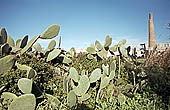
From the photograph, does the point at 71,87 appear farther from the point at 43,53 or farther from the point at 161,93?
the point at 161,93

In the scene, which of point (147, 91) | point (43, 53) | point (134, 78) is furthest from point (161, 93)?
point (43, 53)

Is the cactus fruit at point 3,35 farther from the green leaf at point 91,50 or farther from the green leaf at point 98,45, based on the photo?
the green leaf at point 98,45

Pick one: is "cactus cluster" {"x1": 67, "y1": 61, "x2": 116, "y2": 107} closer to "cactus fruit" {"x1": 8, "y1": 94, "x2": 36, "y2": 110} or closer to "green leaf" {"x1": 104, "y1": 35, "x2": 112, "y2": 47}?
"cactus fruit" {"x1": 8, "y1": 94, "x2": 36, "y2": 110}

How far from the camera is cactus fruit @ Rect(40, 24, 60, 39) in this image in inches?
144

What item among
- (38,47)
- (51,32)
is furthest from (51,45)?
(51,32)

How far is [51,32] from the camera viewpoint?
373cm

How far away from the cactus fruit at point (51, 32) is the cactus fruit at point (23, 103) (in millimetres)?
1633

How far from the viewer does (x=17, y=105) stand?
2.17 m

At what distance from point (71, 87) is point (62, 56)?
1132 millimetres

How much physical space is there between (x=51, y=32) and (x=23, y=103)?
176 centimetres

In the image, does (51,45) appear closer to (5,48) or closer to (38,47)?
(38,47)

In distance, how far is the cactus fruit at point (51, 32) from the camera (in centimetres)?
366

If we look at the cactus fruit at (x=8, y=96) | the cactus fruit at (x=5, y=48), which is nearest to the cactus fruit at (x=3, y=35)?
the cactus fruit at (x=5, y=48)

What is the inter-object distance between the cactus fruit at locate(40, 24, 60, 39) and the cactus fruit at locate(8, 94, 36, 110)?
163 cm
